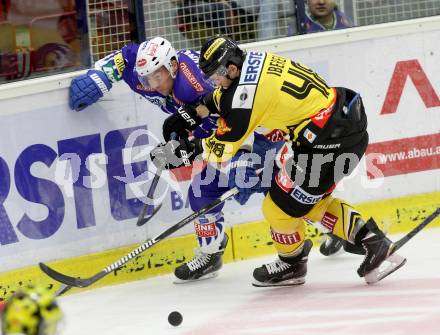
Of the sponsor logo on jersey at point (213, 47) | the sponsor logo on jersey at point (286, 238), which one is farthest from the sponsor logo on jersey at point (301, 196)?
the sponsor logo on jersey at point (213, 47)

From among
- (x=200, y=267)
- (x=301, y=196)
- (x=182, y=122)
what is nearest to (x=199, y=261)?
(x=200, y=267)

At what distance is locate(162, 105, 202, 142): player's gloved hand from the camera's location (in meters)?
5.18

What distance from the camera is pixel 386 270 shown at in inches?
197

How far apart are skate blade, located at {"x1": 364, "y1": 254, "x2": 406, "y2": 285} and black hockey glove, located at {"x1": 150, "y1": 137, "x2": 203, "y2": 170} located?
978 mm

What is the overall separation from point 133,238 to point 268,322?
4.34 ft

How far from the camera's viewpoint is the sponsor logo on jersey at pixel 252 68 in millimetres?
4676

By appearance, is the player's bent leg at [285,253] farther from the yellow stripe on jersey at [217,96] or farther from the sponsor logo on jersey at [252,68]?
the sponsor logo on jersey at [252,68]

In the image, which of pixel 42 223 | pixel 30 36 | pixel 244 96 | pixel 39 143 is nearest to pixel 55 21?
pixel 30 36

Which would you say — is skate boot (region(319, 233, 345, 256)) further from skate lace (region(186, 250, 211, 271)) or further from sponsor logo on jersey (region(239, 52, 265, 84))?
sponsor logo on jersey (region(239, 52, 265, 84))

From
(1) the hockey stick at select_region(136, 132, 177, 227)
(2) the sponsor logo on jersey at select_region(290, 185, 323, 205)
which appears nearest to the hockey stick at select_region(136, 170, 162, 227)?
(1) the hockey stick at select_region(136, 132, 177, 227)

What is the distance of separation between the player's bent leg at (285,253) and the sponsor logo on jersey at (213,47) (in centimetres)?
75

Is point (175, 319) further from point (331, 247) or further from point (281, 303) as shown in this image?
point (331, 247)

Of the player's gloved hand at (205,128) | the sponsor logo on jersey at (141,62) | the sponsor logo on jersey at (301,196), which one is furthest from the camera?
the player's gloved hand at (205,128)

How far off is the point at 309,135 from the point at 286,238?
55cm
